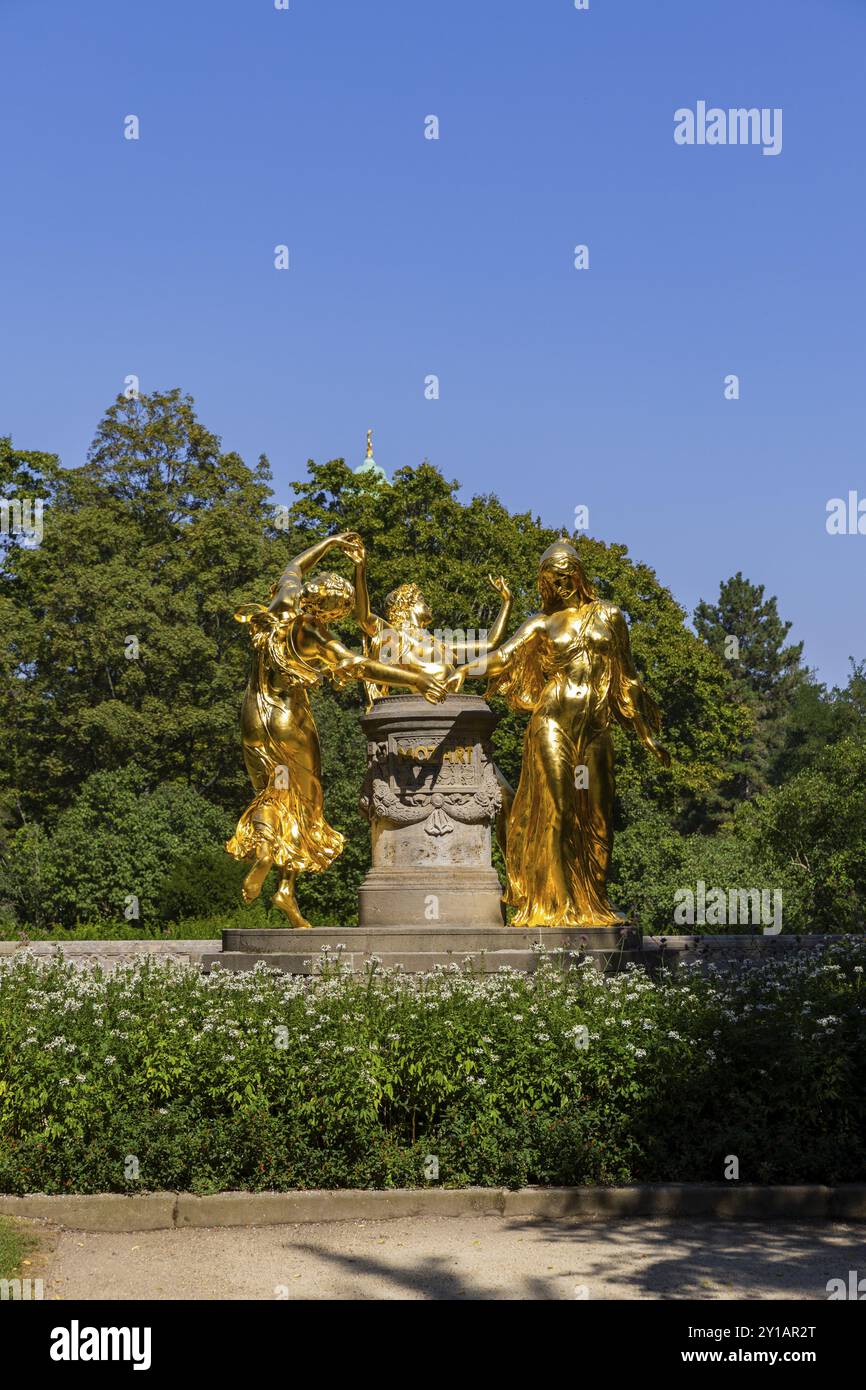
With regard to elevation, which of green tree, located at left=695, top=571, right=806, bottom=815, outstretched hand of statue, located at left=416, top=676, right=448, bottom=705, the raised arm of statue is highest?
green tree, located at left=695, top=571, right=806, bottom=815

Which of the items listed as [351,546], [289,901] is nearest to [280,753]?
[289,901]

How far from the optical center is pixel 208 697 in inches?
1368

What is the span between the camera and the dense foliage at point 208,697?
28.0 metres

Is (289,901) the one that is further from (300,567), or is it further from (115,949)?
(300,567)

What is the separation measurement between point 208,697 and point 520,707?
790 inches

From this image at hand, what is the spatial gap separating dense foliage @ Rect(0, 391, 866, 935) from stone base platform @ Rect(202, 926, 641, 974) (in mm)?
11938

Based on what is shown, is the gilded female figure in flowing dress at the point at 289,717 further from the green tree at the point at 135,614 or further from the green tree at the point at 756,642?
the green tree at the point at 756,642

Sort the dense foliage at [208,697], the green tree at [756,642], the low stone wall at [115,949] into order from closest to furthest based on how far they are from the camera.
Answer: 1. the low stone wall at [115,949]
2. the dense foliage at [208,697]
3. the green tree at [756,642]

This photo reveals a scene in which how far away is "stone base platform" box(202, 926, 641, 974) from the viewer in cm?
1334

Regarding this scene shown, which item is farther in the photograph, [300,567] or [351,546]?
[351,546]

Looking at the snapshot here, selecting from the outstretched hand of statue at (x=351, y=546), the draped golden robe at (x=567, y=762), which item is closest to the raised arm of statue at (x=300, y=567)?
the outstretched hand of statue at (x=351, y=546)

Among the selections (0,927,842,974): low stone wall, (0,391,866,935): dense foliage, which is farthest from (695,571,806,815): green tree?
(0,927,842,974): low stone wall

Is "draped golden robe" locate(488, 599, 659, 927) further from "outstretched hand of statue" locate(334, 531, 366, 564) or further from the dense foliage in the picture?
the dense foliage

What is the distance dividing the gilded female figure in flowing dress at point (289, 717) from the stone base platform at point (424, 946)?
952mm
